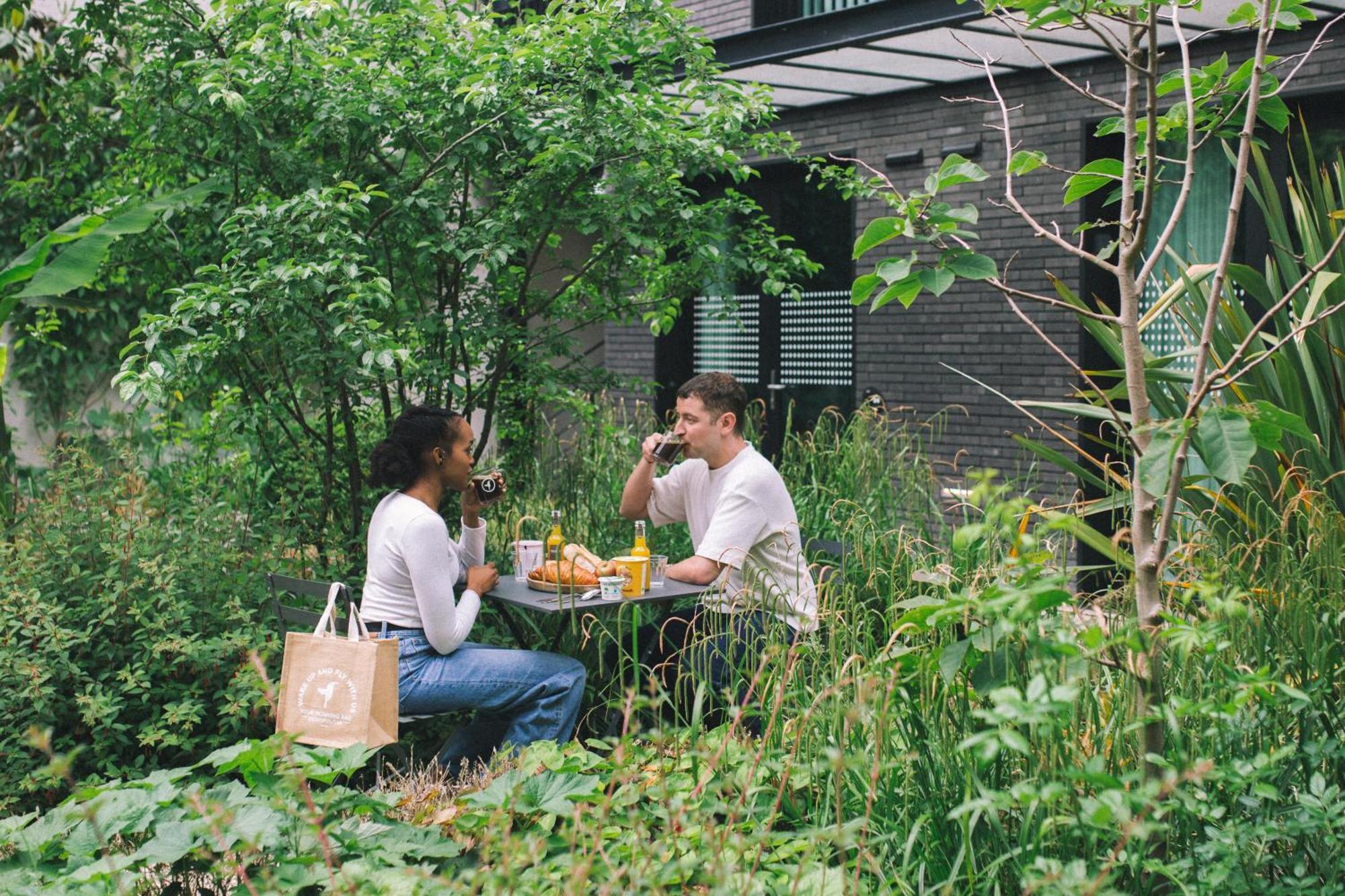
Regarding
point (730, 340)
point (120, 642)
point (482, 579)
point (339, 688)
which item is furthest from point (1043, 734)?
point (730, 340)

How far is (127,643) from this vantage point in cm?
437

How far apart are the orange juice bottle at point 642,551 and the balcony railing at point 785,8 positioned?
6.21 meters

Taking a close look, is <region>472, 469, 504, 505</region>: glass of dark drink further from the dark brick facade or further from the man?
Result: the dark brick facade

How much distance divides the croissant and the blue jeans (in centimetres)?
36

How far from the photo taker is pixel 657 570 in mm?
4723

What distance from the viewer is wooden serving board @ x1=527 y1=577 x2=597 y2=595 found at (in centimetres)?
438

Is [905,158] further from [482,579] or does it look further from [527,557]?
[482,579]

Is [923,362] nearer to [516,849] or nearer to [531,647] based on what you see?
[531,647]

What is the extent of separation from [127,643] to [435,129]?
249 centimetres

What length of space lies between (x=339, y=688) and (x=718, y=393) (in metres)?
1.81

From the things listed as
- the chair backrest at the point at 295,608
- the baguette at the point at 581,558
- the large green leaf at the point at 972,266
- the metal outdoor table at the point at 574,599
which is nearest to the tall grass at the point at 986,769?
the large green leaf at the point at 972,266

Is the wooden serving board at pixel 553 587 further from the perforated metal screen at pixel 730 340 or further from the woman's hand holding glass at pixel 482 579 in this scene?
the perforated metal screen at pixel 730 340

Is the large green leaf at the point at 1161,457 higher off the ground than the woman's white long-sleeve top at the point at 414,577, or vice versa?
the large green leaf at the point at 1161,457

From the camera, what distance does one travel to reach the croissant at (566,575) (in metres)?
4.38
